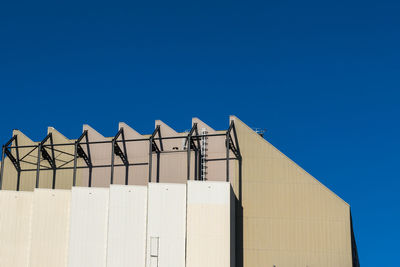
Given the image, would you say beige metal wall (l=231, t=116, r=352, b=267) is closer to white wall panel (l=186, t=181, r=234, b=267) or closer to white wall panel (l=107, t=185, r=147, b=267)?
Answer: white wall panel (l=186, t=181, r=234, b=267)

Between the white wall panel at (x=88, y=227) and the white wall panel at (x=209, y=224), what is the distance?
333 inches

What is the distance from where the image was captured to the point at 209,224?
4500cm

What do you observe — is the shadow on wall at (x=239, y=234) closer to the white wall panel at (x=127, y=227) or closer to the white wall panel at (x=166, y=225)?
the white wall panel at (x=166, y=225)

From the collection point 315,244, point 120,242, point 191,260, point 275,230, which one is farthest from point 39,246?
point 315,244

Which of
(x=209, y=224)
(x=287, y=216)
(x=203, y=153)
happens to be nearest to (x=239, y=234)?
(x=287, y=216)

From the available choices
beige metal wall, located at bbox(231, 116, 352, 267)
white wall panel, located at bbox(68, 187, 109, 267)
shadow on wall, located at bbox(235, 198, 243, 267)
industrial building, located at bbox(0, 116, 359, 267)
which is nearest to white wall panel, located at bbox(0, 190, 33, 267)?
industrial building, located at bbox(0, 116, 359, 267)

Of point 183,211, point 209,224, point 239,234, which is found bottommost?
point 239,234

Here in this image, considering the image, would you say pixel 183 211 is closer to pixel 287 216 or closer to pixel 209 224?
pixel 209 224

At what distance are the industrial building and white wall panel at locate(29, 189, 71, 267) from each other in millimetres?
99

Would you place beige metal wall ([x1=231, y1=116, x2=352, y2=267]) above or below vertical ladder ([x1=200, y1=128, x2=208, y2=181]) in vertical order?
below

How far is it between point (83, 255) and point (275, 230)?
18.9m

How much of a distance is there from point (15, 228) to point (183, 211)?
17.9m

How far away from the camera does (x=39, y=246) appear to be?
4881 cm

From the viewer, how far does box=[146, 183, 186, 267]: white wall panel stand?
4481cm
